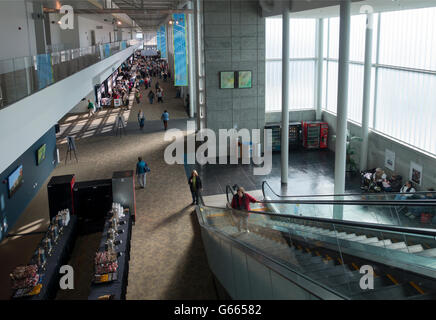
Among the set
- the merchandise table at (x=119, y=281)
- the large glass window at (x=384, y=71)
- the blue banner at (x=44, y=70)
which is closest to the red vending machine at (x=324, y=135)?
the large glass window at (x=384, y=71)

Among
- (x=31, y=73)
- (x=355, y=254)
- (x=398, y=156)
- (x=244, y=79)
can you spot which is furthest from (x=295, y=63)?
(x=355, y=254)

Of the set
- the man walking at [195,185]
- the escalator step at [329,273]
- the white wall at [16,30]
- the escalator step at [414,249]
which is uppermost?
the white wall at [16,30]

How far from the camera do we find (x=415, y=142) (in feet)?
45.0

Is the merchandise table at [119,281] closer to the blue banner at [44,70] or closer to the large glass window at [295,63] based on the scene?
the blue banner at [44,70]

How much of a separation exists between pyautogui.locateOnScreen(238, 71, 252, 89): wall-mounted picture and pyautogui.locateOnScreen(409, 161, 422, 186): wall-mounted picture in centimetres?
761

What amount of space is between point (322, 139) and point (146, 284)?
13.4m

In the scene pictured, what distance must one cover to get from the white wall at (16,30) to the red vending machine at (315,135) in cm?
1244

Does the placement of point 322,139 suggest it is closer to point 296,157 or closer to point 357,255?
point 296,157

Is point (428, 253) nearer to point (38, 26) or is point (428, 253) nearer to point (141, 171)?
point (141, 171)

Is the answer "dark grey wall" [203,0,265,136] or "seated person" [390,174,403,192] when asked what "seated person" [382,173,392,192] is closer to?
"seated person" [390,174,403,192]

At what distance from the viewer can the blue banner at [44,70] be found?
32.0 feet

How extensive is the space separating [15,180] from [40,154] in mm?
2765

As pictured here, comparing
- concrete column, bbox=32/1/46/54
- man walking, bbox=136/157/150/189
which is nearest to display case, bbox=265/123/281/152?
man walking, bbox=136/157/150/189
